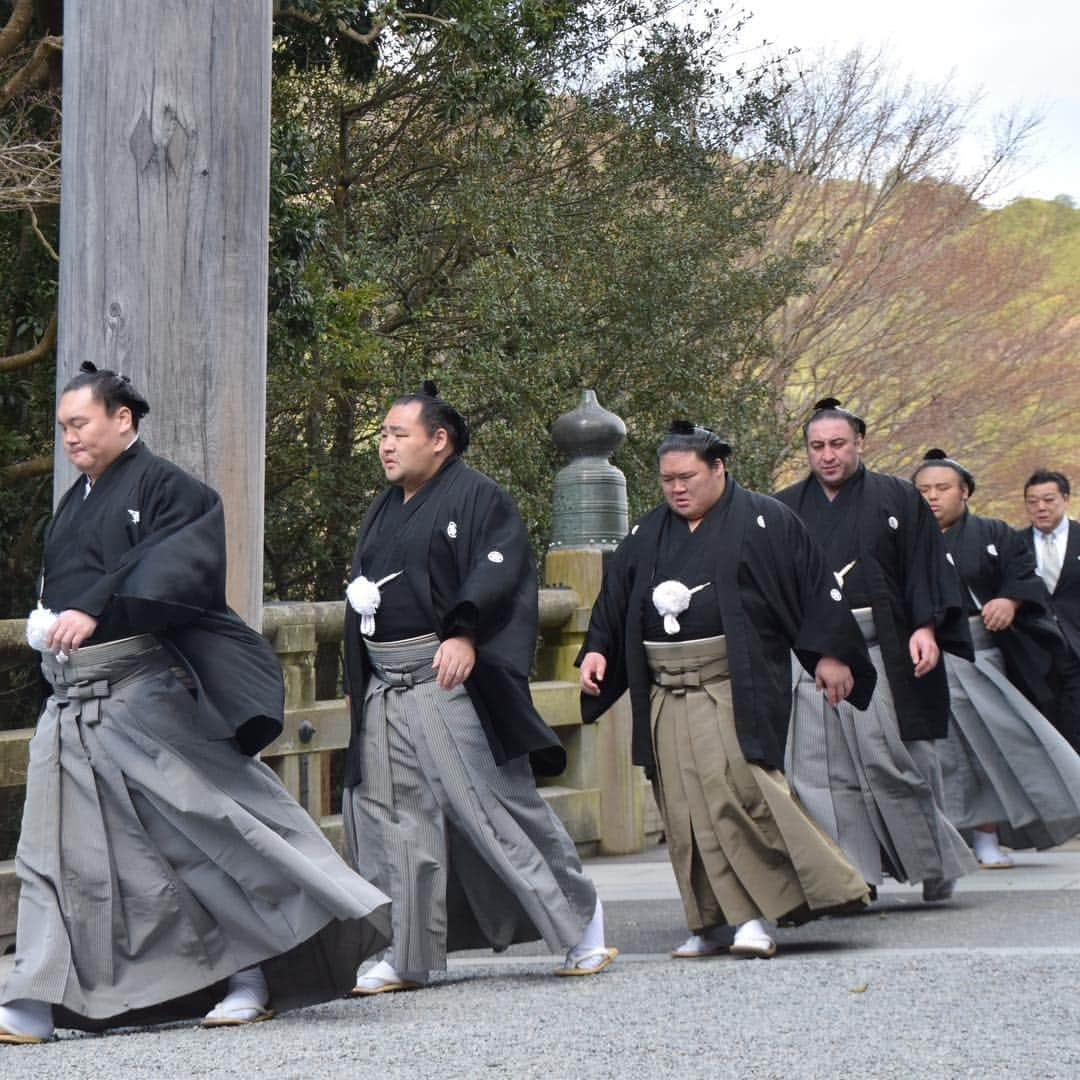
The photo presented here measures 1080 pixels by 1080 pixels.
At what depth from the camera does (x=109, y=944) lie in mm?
4410

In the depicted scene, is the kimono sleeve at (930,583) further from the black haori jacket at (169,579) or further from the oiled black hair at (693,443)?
the black haori jacket at (169,579)

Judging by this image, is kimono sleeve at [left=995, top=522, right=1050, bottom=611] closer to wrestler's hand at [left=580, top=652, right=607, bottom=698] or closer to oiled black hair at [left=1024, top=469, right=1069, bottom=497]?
oiled black hair at [left=1024, top=469, right=1069, bottom=497]

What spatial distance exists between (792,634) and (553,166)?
11.6m

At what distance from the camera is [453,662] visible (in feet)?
17.5

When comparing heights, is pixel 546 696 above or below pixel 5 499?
below

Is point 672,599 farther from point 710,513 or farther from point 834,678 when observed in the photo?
point 834,678

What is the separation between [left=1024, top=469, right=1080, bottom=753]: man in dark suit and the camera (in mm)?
9617

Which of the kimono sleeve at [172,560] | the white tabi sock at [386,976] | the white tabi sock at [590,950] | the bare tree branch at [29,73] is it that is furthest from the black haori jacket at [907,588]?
the bare tree branch at [29,73]

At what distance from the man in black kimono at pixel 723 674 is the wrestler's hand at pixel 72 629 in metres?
2.16

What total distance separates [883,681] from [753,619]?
3.94 feet

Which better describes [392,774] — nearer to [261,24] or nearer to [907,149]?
[261,24]

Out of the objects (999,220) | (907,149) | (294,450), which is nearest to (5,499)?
(294,450)

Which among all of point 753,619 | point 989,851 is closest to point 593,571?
point 989,851

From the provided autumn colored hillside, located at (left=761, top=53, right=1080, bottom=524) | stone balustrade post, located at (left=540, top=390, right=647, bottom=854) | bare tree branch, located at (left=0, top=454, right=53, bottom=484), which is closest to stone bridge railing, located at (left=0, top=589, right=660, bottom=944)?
stone balustrade post, located at (left=540, top=390, right=647, bottom=854)
